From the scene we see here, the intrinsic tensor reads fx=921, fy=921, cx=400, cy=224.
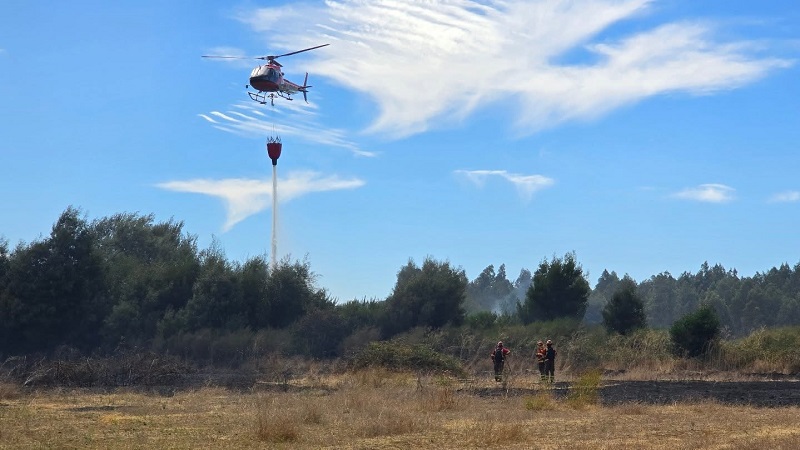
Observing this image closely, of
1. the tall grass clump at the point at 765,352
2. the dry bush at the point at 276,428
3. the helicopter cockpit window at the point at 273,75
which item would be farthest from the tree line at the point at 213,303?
the dry bush at the point at 276,428

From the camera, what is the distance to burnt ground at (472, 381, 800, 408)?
24500 millimetres

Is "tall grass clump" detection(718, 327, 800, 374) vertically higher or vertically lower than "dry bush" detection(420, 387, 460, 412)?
higher

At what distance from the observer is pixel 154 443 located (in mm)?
16453

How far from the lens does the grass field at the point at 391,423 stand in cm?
1653

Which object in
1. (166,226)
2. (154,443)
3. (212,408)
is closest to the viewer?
(154,443)

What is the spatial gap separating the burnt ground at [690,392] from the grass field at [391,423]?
1.51 m

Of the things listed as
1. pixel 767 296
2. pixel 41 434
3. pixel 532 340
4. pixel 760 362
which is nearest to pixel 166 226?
pixel 532 340

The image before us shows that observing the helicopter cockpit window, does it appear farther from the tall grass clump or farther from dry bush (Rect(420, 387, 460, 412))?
dry bush (Rect(420, 387, 460, 412))

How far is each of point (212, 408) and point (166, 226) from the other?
5762 centimetres

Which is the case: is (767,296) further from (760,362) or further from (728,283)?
(760,362)

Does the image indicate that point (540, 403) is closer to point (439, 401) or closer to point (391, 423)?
point (439, 401)

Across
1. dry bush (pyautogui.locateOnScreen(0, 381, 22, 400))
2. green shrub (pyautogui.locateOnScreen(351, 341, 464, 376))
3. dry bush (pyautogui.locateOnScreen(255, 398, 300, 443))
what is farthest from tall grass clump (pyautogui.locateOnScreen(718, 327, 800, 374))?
dry bush (pyautogui.locateOnScreen(0, 381, 22, 400))

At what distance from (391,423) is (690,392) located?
1254cm

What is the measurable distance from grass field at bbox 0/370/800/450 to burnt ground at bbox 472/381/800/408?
4.96 ft
